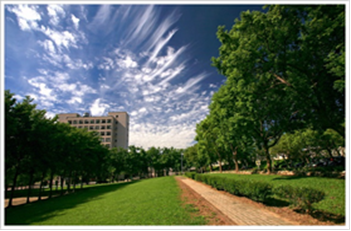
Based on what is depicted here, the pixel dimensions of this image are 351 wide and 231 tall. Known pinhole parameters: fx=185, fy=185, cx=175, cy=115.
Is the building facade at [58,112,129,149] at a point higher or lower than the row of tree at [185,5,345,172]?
lower

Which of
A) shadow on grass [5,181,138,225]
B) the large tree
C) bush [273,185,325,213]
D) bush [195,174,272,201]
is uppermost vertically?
the large tree

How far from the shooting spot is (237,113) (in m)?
15.9

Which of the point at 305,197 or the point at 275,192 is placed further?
the point at 275,192

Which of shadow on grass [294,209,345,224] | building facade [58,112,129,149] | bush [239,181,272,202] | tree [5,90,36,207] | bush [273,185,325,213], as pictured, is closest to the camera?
shadow on grass [294,209,345,224]

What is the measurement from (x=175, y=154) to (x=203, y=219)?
73.3 metres

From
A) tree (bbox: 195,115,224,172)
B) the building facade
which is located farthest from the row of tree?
the building facade

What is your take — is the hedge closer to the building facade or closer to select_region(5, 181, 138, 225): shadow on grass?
select_region(5, 181, 138, 225): shadow on grass

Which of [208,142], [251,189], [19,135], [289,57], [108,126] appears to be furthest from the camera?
[108,126]

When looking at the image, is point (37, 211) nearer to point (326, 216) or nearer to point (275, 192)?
point (275, 192)

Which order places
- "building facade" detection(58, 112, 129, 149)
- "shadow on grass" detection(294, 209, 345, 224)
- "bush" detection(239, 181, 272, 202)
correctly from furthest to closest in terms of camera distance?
1. "building facade" detection(58, 112, 129, 149)
2. "bush" detection(239, 181, 272, 202)
3. "shadow on grass" detection(294, 209, 345, 224)

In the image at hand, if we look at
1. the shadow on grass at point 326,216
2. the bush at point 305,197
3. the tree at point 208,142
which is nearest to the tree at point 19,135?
the bush at point 305,197

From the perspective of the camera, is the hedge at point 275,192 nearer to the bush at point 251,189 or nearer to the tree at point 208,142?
the bush at point 251,189

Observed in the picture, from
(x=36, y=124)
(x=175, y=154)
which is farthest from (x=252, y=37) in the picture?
(x=175, y=154)

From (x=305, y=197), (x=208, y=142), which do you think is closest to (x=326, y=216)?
(x=305, y=197)
